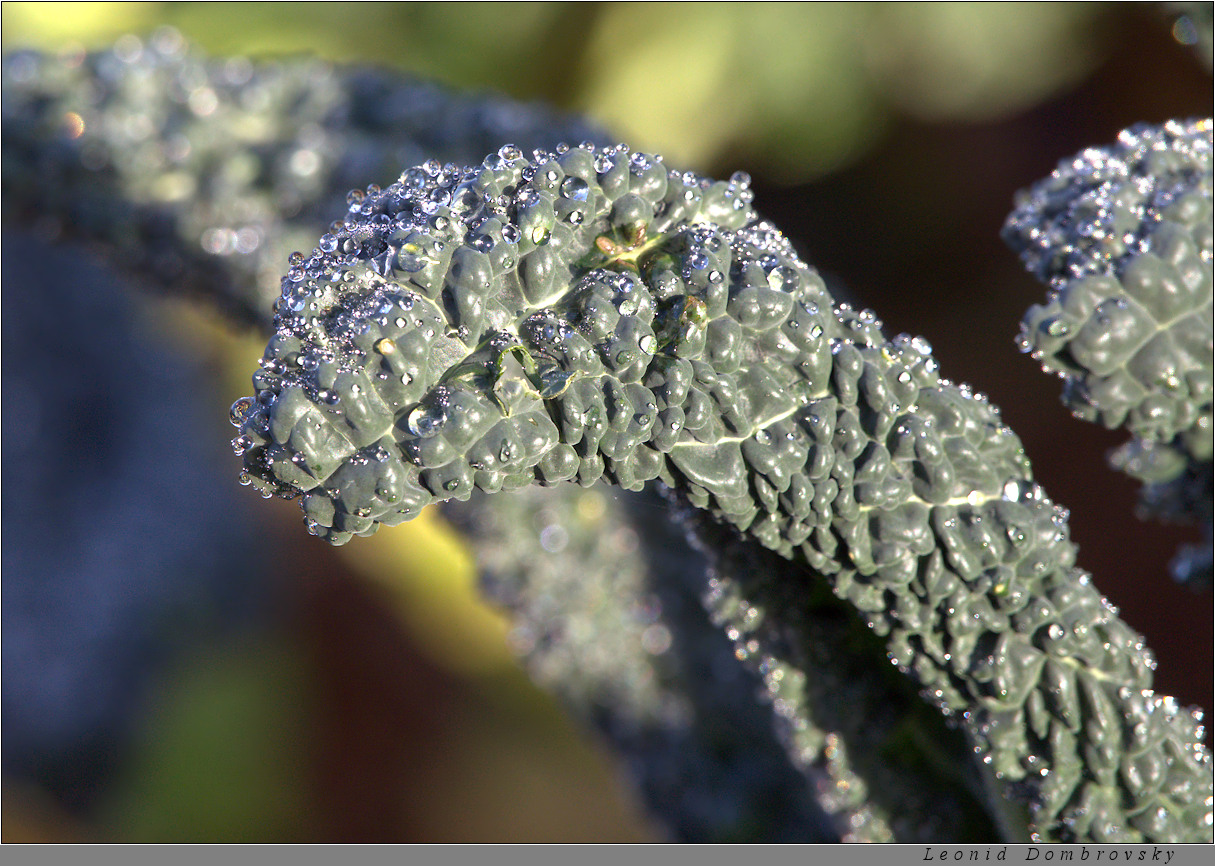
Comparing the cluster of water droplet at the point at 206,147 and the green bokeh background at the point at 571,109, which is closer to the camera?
the cluster of water droplet at the point at 206,147

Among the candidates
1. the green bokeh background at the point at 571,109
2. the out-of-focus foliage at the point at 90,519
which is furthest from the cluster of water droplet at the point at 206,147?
the green bokeh background at the point at 571,109

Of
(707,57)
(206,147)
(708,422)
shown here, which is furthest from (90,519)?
(708,422)

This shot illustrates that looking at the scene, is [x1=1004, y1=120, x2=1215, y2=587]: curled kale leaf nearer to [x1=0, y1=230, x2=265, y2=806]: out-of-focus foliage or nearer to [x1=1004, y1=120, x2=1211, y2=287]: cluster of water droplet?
[x1=1004, y1=120, x2=1211, y2=287]: cluster of water droplet

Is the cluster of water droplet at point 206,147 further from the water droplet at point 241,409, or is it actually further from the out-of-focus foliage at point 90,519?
the out-of-focus foliage at point 90,519

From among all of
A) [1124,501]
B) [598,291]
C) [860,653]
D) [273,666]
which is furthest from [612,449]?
[273,666]

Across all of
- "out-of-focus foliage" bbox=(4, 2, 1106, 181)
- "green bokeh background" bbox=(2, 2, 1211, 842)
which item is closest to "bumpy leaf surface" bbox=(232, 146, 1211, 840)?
"green bokeh background" bbox=(2, 2, 1211, 842)
